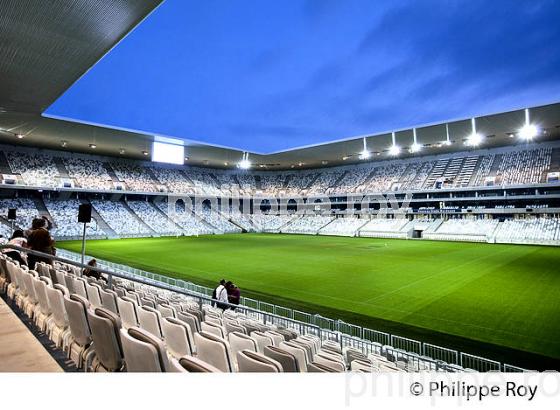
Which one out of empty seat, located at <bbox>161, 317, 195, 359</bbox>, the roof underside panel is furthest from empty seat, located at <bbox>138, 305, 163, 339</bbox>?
the roof underside panel

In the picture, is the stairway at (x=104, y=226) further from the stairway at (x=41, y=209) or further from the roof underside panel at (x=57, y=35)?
the roof underside panel at (x=57, y=35)

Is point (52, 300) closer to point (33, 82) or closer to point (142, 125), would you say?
point (33, 82)

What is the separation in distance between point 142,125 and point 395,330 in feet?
542

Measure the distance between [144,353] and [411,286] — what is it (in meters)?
16.1

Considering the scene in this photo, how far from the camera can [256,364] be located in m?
2.26

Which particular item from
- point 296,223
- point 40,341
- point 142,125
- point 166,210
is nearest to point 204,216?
point 166,210

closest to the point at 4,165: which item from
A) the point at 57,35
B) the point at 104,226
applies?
Result: the point at 104,226

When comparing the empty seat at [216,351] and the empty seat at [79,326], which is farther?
the empty seat at [79,326]

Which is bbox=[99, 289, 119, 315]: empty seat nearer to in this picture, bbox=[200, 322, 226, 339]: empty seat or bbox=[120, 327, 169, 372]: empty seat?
bbox=[200, 322, 226, 339]: empty seat

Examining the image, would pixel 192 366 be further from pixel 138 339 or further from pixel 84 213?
pixel 84 213

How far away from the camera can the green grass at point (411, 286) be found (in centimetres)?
1070

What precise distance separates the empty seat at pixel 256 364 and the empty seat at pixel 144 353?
50 cm

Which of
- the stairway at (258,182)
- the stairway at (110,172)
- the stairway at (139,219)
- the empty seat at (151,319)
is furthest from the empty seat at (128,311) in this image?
the stairway at (258,182)

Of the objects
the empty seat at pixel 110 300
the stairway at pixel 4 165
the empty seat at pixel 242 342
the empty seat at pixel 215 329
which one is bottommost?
the empty seat at pixel 215 329
